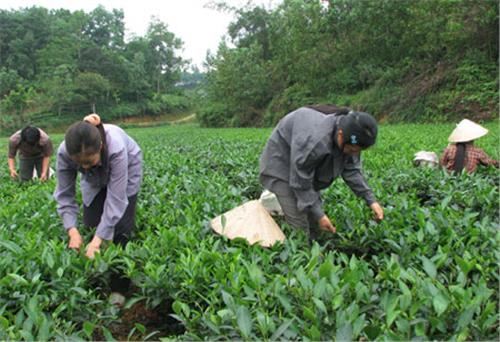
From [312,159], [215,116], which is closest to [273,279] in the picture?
[312,159]

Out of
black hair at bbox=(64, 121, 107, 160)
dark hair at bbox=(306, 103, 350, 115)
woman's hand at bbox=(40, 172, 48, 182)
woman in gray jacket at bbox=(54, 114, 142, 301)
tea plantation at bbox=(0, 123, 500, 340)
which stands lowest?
woman's hand at bbox=(40, 172, 48, 182)

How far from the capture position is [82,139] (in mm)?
2684

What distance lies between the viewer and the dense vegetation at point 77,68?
146ft

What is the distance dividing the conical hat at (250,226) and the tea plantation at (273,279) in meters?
0.08

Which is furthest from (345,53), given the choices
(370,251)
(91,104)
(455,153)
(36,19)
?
(36,19)

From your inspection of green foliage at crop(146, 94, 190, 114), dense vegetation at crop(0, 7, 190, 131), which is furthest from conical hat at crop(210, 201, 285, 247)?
green foliage at crop(146, 94, 190, 114)

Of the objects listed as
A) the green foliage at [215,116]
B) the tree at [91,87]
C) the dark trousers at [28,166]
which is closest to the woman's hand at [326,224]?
the dark trousers at [28,166]

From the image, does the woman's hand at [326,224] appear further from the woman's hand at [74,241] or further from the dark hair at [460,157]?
the dark hair at [460,157]

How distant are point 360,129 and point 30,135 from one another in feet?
16.4

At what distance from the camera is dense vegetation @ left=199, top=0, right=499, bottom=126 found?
17.2 m

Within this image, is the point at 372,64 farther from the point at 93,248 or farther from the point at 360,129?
the point at 93,248

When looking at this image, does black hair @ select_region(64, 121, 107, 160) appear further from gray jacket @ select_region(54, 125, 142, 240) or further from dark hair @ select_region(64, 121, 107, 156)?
gray jacket @ select_region(54, 125, 142, 240)

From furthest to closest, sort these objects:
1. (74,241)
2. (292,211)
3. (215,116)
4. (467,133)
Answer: (215,116)
(467,133)
(292,211)
(74,241)

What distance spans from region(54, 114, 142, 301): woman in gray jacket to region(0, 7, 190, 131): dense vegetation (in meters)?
41.2
